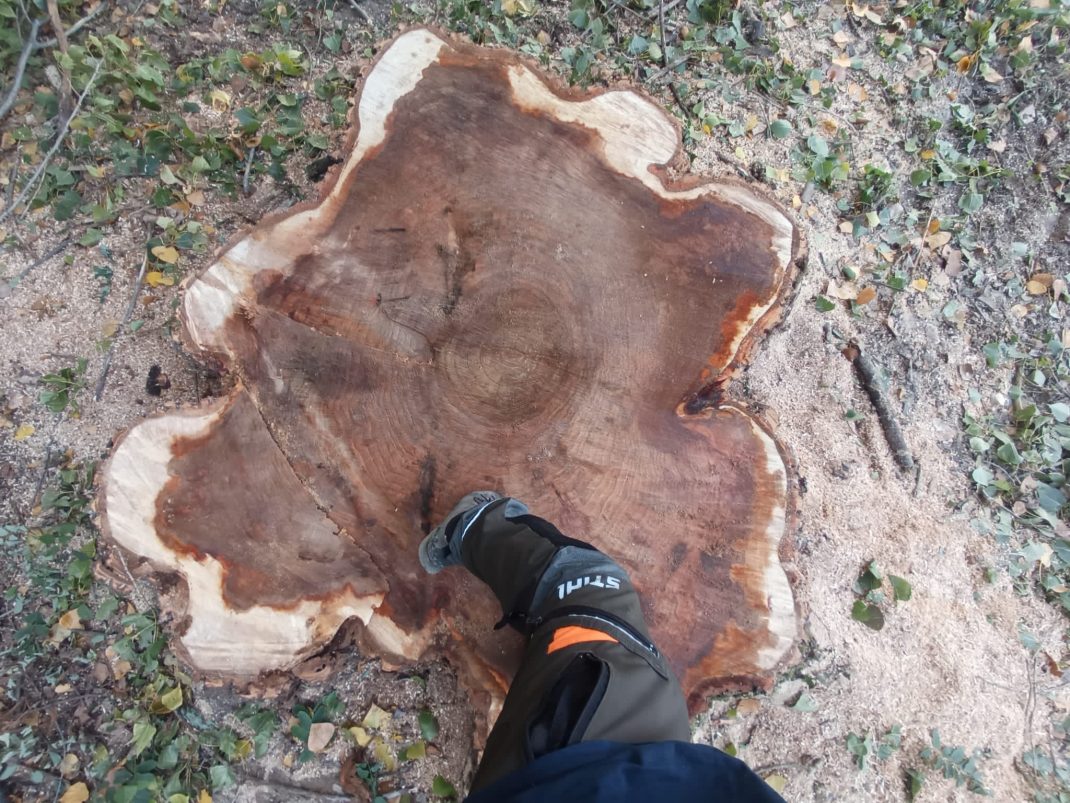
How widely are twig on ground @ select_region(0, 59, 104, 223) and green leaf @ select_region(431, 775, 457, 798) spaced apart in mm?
1881

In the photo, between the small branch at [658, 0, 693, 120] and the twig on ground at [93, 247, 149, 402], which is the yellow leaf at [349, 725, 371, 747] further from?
the small branch at [658, 0, 693, 120]

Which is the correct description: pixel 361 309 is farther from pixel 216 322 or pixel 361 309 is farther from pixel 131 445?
pixel 131 445

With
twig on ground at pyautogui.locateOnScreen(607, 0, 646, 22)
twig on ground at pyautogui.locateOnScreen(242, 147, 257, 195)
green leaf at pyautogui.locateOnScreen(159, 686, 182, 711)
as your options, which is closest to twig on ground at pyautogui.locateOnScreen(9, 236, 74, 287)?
twig on ground at pyautogui.locateOnScreen(242, 147, 257, 195)

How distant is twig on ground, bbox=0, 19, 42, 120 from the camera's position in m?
1.74

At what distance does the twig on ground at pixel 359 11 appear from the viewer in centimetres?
192

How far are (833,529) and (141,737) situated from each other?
1864mm

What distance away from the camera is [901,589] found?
1.83 m

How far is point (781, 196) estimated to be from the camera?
79.5 inches

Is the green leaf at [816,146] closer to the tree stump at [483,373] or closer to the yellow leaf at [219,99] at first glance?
the tree stump at [483,373]

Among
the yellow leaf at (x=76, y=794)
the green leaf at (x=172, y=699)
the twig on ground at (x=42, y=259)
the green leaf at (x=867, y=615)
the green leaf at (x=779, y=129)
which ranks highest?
the green leaf at (x=779, y=129)

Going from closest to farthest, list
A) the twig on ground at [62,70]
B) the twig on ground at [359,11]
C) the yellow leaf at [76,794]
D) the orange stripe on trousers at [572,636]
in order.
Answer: the orange stripe on trousers at [572,636], the yellow leaf at [76,794], the twig on ground at [62,70], the twig on ground at [359,11]

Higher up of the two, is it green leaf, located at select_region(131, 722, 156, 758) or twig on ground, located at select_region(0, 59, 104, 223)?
twig on ground, located at select_region(0, 59, 104, 223)

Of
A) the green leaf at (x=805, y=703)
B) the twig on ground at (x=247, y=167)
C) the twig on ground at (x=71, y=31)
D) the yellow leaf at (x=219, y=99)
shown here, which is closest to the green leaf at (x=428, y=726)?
the green leaf at (x=805, y=703)

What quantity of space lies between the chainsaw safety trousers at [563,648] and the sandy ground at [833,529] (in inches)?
23.0
